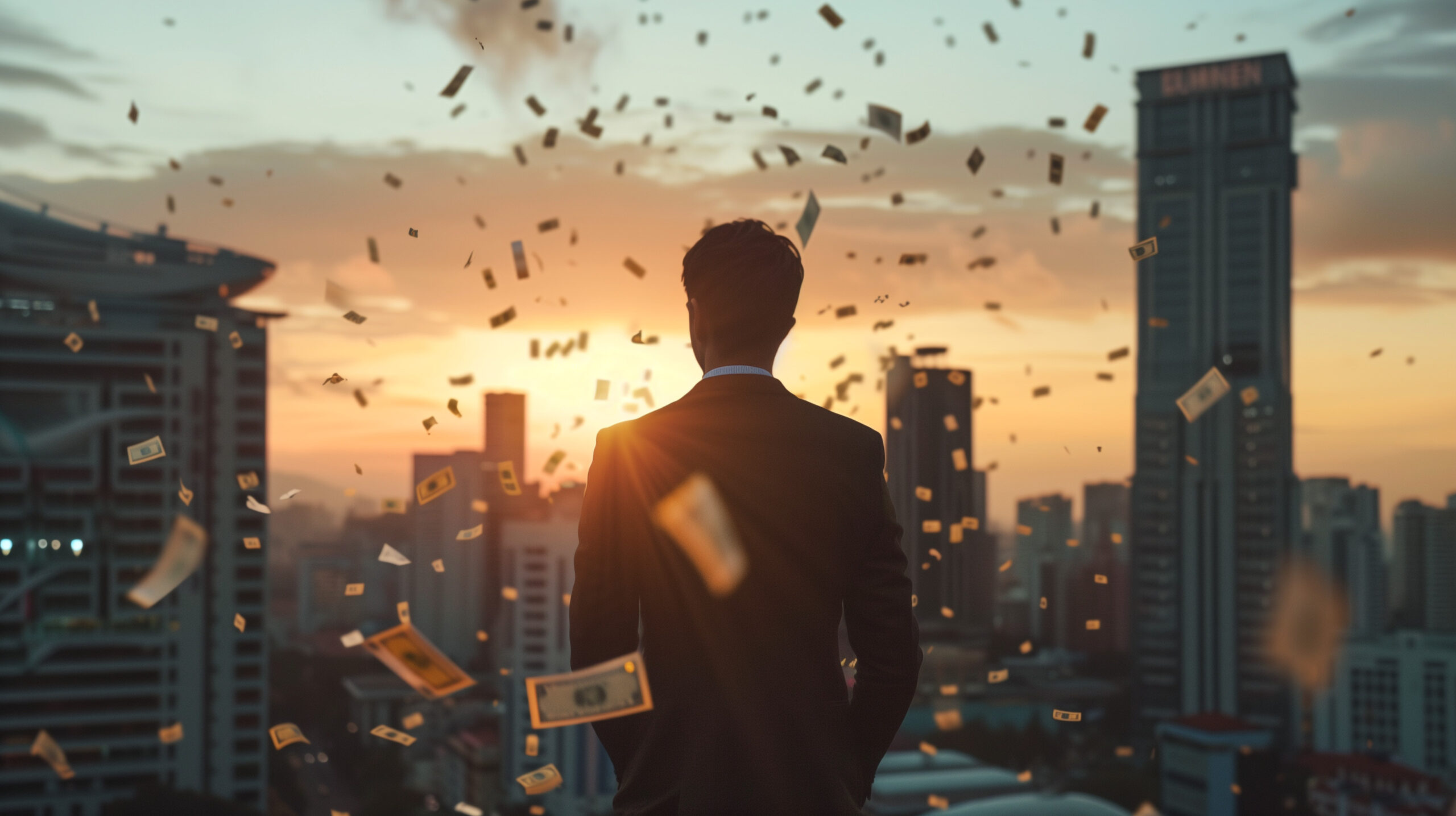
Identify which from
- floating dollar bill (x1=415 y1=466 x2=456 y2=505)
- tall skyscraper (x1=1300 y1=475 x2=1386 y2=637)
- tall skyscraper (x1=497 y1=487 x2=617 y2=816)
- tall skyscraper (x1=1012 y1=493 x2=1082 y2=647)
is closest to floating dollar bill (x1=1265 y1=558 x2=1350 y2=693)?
tall skyscraper (x1=1300 y1=475 x2=1386 y2=637)

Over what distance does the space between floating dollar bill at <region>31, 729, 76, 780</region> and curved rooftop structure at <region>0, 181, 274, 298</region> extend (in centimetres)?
2295

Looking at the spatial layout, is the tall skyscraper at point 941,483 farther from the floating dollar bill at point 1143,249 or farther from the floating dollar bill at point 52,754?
the floating dollar bill at point 1143,249

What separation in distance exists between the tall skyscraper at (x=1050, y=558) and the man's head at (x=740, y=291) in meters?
98.6

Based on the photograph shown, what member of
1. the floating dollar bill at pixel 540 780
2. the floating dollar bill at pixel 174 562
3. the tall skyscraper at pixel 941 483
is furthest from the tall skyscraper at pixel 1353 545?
the floating dollar bill at pixel 540 780

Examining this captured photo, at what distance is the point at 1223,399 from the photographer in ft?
316

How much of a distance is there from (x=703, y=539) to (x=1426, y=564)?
323 feet

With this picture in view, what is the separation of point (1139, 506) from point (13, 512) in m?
79.1

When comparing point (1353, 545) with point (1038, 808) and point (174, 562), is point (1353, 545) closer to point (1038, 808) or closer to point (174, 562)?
point (1038, 808)

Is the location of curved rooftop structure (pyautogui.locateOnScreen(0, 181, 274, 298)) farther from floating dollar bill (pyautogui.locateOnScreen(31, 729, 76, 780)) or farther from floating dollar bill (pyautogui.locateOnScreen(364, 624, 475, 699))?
floating dollar bill (pyautogui.locateOnScreen(364, 624, 475, 699))

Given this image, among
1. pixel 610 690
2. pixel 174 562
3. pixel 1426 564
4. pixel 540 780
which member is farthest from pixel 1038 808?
pixel 1426 564

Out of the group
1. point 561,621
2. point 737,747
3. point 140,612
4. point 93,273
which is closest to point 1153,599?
point 561,621

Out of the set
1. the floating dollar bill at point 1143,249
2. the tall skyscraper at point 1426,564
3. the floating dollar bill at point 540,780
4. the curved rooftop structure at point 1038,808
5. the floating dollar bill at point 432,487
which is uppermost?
the floating dollar bill at point 1143,249

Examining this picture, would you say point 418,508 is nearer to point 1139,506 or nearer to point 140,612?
point 140,612

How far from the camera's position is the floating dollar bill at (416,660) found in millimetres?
4438
